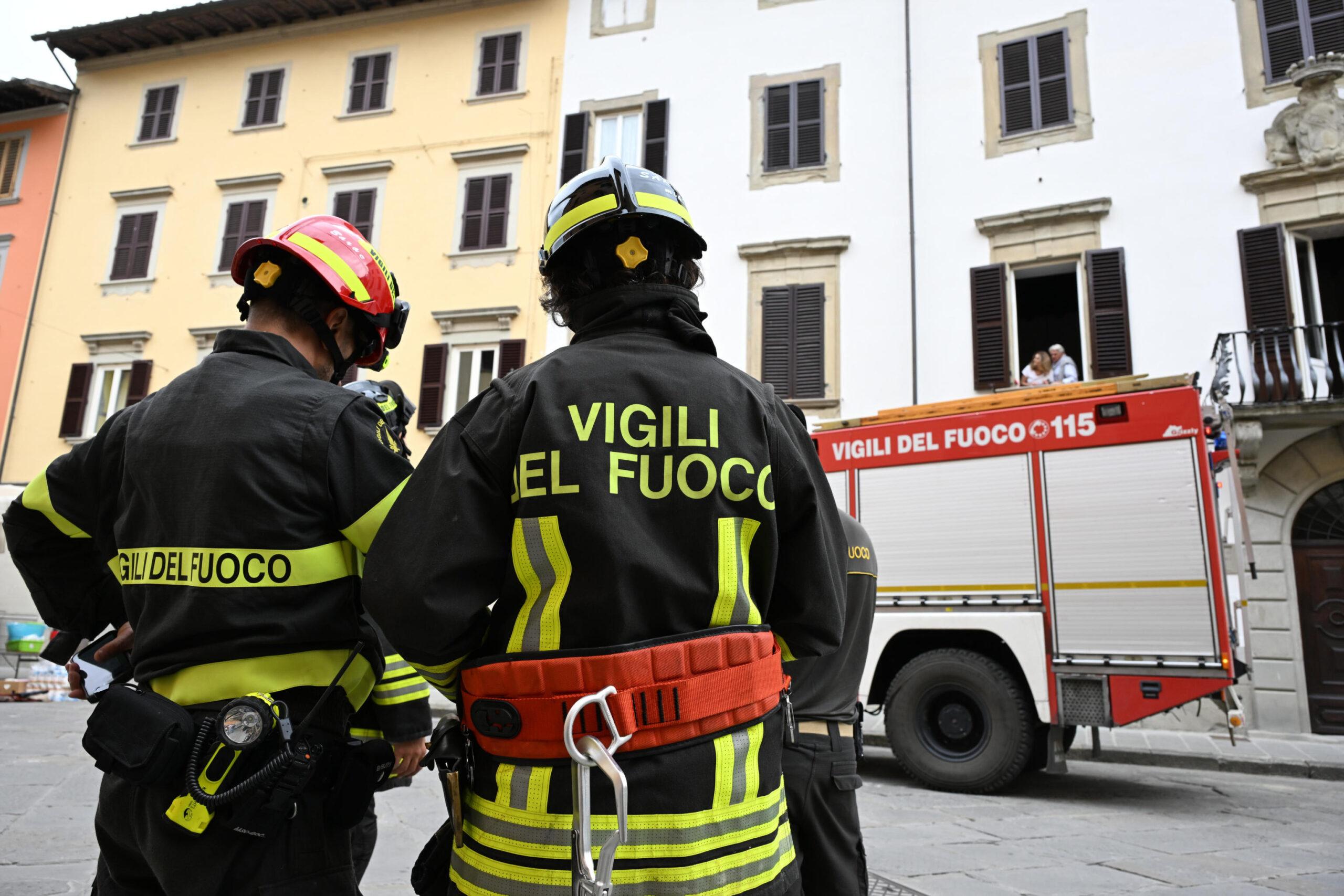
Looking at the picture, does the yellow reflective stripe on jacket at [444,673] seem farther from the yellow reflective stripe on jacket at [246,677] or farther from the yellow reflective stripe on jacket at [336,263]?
the yellow reflective stripe on jacket at [336,263]

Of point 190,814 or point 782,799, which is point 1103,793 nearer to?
point 782,799

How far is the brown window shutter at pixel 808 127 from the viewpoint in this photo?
15070 millimetres

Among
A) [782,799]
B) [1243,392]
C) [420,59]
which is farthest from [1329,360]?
[420,59]

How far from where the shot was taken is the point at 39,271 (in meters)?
19.1

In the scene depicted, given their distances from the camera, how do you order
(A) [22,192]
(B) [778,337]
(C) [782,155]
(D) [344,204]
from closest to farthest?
(B) [778,337] < (C) [782,155] < (D) [344,204] < (A) [22,192]

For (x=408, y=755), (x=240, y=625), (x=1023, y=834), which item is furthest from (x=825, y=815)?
(x=1023, y=834)

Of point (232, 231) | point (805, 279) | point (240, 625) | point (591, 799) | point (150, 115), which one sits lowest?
point (591, 799)

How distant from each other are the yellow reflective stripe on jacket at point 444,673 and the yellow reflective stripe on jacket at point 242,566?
31 cm

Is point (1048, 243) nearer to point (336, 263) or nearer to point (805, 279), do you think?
point (805, 279)

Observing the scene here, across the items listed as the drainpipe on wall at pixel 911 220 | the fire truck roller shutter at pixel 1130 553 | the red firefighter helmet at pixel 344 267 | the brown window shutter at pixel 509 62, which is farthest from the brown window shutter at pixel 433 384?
the red firefighter helmet at pixel 344 267

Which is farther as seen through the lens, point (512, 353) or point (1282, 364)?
point (512, 353)

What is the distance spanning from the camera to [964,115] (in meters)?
14.2

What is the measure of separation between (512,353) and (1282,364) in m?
11.1

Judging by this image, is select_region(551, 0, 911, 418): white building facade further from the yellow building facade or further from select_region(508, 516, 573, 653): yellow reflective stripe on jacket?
select_region(508, 516, 573, 653): yellow reflective stripe on jacket
